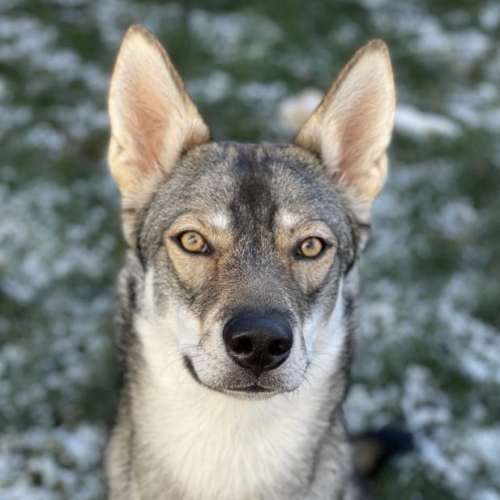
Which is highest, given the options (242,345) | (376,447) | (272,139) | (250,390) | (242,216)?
(242,216)

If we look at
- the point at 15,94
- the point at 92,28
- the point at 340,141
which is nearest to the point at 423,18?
the point at 92,28

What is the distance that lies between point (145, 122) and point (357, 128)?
0.95 meters

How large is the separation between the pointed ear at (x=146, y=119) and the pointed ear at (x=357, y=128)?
534 millimetres

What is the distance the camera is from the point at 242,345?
2.66 metres

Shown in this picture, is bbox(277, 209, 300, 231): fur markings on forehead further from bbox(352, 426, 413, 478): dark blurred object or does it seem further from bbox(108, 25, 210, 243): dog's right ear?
bbox(352, 426, 413, 478): dark blurred object

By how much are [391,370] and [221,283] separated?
7.72ft

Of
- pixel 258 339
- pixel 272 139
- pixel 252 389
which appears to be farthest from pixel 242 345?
pixel 272 139

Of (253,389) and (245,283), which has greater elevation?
(245,283)

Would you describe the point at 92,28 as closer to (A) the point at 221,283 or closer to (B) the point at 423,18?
(B) the point at 423,18

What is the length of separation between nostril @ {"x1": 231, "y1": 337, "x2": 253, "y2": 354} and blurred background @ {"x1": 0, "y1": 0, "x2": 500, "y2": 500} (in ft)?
6.16

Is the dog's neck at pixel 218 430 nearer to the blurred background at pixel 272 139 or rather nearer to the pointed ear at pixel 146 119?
the pointed ear at pixel 146 119

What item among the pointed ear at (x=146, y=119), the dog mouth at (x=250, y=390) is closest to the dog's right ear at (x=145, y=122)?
the pointed ear at (x=146, y=119)

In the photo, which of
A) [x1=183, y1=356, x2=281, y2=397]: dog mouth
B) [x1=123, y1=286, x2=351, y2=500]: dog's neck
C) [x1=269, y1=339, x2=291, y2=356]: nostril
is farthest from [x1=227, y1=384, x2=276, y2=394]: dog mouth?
[x1=123, y1=286, x2=351, y2=500]: dog's neck

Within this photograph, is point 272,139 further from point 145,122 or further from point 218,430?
point 218,430
